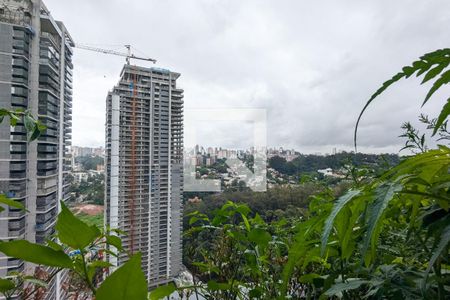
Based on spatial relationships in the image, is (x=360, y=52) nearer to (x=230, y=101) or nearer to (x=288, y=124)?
(x=288, y=124)

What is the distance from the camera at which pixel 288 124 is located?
2303 millimetres

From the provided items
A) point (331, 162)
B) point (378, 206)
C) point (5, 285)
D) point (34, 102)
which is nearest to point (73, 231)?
point (5, 285)

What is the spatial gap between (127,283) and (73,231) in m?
0.09

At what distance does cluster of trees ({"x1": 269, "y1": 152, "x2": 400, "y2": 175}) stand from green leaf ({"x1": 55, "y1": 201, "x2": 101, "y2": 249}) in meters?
0.53

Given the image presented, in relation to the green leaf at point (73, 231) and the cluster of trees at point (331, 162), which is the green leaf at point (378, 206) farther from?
the cluster of trees at point (331, 162)

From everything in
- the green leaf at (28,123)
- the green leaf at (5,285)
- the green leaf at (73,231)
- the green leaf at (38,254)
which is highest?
the green leaf at (28,123)

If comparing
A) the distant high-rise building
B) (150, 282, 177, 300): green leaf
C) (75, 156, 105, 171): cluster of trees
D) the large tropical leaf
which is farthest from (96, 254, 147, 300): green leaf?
(75, 156, 105, 171): cluster of trees

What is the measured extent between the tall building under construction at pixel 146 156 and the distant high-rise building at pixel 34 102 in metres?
0.49

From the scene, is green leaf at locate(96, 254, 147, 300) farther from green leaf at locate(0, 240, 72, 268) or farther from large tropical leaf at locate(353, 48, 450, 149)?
large tropical leaf at locate(353, 48, 450, 149)

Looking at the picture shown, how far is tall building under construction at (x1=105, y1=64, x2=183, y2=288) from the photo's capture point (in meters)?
1.88

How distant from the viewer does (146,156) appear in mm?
2375

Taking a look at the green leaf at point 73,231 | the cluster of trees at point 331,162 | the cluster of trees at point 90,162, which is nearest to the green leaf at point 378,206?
the green leaf at point 73,231

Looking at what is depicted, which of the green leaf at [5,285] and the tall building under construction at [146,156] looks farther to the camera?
the tall building under construction at [146,156]

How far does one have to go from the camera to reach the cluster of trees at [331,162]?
68 cm
